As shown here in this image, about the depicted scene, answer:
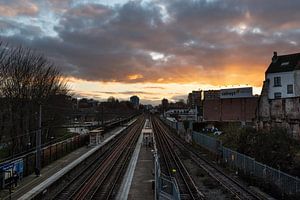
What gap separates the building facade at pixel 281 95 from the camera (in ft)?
132

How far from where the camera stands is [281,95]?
57.0 m

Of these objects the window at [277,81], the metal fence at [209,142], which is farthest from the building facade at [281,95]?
the metal fence at [209,142]

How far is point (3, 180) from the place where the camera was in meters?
25.3

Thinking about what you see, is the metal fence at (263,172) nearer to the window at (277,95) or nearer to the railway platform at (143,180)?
the railway platform at (143,180)

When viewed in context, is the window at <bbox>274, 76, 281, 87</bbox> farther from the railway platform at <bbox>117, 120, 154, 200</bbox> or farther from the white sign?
the railway platform at <bbox>117, 120, 154, 200</bbox>

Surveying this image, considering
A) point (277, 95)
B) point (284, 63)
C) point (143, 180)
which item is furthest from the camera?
point (284, 63)

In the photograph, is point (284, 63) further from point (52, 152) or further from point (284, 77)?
point (52, 152)

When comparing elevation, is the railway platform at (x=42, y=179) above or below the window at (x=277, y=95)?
below

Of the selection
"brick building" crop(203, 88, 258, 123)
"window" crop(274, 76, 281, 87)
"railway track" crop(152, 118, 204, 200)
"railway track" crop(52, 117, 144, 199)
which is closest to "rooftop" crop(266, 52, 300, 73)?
"window" crop(274, 76, 281, 87)

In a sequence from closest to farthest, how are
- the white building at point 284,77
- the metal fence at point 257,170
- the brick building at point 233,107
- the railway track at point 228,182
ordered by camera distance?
the metal fence at point 257,170
the railway track at point 228,182
the white building at point 284,77
the brick building at point 233,107

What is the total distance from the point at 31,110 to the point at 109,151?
1323cm

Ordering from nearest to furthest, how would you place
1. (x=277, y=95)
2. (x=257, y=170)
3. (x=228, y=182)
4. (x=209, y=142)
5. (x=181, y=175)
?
(x=257, y=170)
(x=228, y=182)
(x=181, y=175)
(x=209, y=142)
(x=277, y=95)

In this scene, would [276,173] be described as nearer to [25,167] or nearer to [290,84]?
[25,167]

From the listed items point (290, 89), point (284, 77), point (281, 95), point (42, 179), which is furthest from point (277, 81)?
point (42, 179)
